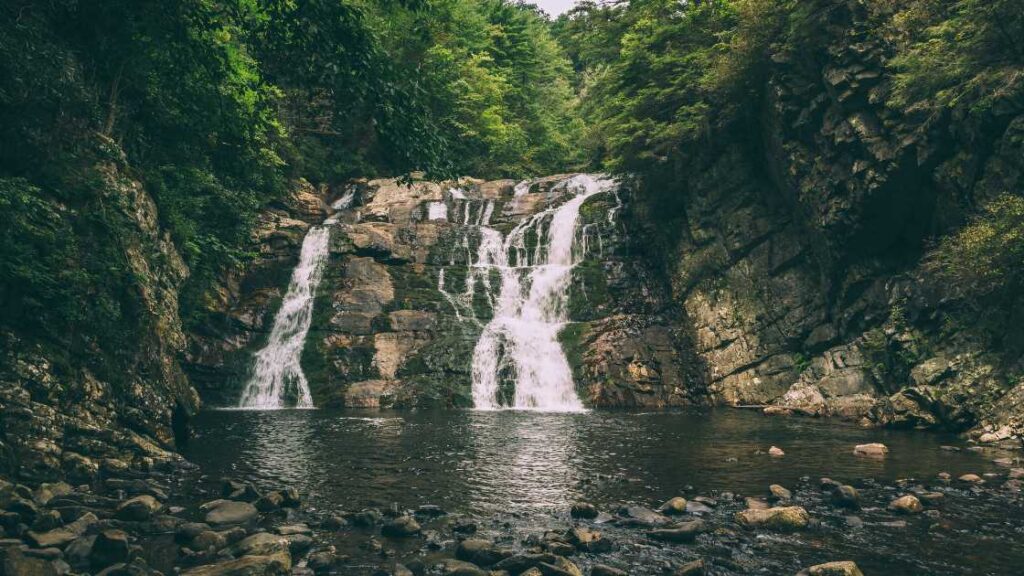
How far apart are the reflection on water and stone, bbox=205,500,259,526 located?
46.2 inches

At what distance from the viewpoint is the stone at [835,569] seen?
19.3 ft

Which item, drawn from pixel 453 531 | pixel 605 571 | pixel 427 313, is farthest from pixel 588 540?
pixel 427 313

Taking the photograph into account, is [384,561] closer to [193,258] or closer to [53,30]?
[53,30]

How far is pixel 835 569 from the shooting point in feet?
19.5

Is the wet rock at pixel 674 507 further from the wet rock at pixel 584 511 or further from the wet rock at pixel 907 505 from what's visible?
the wet rock at pixel 907 505

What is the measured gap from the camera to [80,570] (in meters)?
5.91

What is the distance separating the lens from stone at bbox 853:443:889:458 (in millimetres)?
12687

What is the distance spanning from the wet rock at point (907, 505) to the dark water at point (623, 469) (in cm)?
25

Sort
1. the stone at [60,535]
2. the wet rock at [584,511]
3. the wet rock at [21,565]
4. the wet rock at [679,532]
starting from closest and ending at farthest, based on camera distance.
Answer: the wet rock at [21,565] < the stone at [60,535] < the wet rock at [679,532] < the wet rock at [584,511]

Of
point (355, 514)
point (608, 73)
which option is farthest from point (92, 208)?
point (608, 73)

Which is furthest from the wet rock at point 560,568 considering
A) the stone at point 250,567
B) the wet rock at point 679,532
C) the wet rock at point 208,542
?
the wet rock at point 208,542

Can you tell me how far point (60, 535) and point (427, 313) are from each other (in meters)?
22.0

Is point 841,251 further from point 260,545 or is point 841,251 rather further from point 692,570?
point 260,545

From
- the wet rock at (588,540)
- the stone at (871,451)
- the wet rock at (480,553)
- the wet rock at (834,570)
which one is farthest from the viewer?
the stone at (871,451)
